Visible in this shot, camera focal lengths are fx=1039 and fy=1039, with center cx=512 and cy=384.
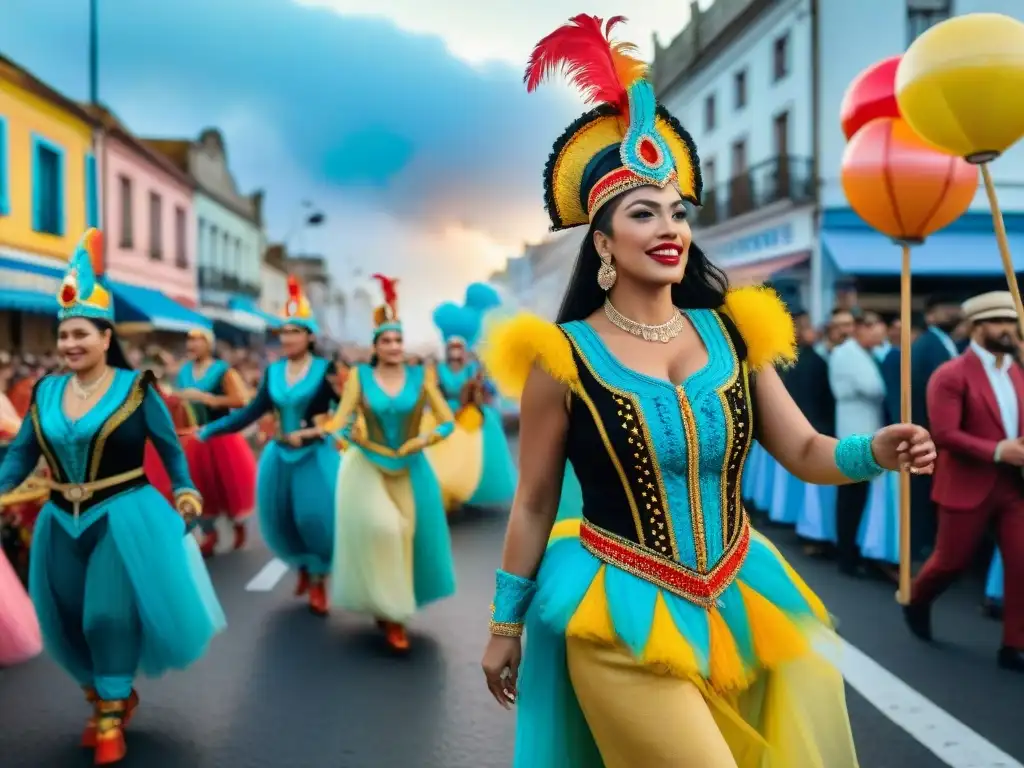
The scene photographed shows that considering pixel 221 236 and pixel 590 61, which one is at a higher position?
pixel 221 236

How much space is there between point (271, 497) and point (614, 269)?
5039 millimetres

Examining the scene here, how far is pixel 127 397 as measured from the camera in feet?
15.4

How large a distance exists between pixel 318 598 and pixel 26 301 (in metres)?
16.1

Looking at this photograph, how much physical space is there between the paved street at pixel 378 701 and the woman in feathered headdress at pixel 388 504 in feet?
0.94

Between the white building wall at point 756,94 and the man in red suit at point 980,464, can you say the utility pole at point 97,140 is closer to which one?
the white building wall at point 756,94

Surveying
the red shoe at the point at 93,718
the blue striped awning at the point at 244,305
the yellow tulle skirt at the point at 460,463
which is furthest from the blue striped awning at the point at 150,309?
the red shoe at the point at 93,718

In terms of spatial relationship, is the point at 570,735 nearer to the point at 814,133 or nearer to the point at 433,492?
the point at 433,492

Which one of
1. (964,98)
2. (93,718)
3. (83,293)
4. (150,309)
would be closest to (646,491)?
(964,98)

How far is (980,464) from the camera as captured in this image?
18.7 ft

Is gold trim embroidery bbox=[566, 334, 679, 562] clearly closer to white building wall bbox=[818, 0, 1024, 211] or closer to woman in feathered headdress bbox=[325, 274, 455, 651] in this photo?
woman in feathered headdress bbox=[325, 274, 455, 651]

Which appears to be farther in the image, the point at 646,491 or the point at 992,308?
the point at 992,308

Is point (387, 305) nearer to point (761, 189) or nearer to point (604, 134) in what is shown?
point (604, 134)

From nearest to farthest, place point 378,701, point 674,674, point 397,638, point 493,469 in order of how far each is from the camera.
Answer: point 674,674
point 378,701
point 397,638
point 493,469

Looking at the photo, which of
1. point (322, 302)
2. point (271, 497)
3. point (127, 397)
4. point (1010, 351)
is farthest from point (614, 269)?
point (322, 302)
